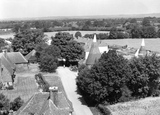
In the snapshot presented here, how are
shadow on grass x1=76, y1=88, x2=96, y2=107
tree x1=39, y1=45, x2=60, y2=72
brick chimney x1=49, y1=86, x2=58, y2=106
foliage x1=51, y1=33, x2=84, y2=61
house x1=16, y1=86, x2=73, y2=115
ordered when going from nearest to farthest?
1. house x1=16, y1=86, x2=73, y2=115
2. brick chimney x1=49, y1=86, x2=58, y2=106
3. shadow on grass x1=76, y1=88, x2=96, y2=107
4. tree x1=39, y1=45, x2=60, y2=72
5. foliage x1=51, y1=33, x2=84, y2=61

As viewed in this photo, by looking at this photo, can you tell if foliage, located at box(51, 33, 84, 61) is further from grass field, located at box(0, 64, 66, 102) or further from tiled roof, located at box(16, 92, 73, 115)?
tiled roof, located at box(16, 92, 73, 115)

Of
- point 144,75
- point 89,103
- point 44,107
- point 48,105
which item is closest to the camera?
point 48,105

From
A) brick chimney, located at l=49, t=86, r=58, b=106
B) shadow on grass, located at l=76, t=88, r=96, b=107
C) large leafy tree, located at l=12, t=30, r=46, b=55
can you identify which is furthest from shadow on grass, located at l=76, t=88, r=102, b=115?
large leafy tree, located at l=12, t=30, r=46, b=55

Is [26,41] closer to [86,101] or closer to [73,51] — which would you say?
A: [73,51]

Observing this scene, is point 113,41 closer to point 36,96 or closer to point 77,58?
point 77,58

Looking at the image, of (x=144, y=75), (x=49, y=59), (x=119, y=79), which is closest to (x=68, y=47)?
(x=49, y=59)

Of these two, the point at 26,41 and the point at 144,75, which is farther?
the point at 26,41

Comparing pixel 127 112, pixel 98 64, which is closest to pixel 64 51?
pixel 98 64
